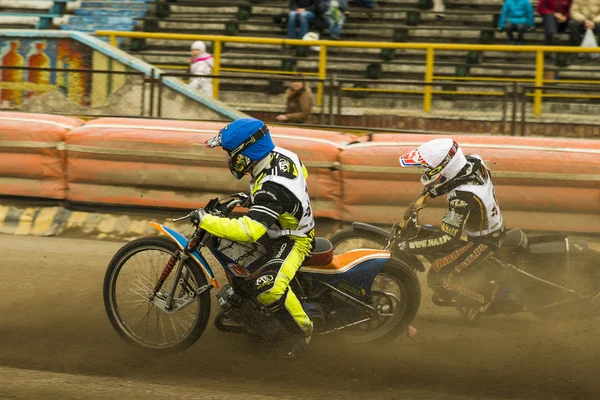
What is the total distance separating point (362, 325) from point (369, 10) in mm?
12813

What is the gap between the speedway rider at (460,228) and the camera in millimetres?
7250

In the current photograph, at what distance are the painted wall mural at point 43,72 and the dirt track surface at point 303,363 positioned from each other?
6454 millimetres

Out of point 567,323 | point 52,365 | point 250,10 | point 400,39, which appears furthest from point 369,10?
point 52,365

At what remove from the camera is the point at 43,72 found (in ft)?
44.8

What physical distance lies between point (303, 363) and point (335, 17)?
477 inches

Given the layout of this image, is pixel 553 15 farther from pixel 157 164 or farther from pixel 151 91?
pixel 157 164

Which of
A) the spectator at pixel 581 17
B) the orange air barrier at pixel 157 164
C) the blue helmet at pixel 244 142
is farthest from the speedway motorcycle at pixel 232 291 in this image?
the spectator at pixel 581 17

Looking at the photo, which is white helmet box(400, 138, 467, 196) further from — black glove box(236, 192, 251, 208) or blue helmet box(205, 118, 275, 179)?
blue helmet box(205, 118, 275, 179)

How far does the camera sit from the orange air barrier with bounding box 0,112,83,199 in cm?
1005

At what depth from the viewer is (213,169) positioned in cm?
986

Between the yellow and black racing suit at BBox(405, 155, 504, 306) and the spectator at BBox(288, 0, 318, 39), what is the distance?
10.4 m

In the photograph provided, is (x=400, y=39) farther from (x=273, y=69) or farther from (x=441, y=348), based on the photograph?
(x=441, y=348)

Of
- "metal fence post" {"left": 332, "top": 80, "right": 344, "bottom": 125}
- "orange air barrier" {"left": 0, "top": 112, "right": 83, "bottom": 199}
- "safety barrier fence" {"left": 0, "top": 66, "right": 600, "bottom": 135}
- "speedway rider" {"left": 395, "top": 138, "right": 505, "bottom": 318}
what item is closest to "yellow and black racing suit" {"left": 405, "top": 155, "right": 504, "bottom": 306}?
"speedway rider" {"left": 395, "top": 138, "right": 505, "bottom": 318}

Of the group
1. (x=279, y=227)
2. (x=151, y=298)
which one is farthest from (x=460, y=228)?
(x=151, y=298)
